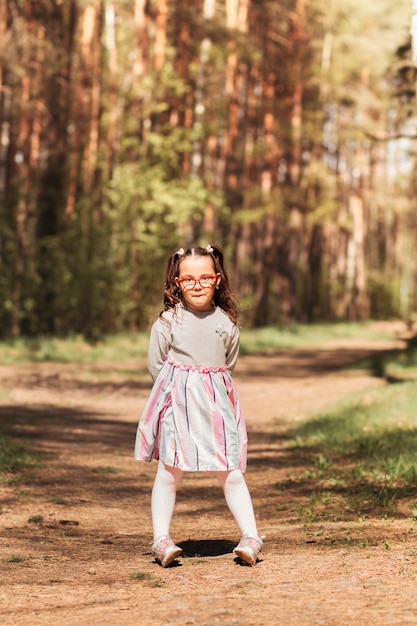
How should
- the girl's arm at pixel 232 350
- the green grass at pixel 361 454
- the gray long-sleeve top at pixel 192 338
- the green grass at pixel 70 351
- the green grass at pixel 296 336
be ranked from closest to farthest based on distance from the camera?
the gray long-sleeve top at pixel 192 338
the girl's arm at pixel 232 350
the green grass at pixel 361 454
the green grass at pixel 70 351
the green grass at pixel 296 336

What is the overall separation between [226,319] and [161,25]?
2694 centimetres

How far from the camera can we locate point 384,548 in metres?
5.52

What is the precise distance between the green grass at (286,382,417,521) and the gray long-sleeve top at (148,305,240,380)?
187cm

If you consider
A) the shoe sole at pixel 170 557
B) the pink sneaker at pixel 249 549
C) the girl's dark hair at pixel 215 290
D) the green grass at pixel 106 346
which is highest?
the girl's dark hair at pixel 215 290

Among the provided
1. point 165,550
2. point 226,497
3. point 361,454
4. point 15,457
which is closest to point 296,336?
point 361,454

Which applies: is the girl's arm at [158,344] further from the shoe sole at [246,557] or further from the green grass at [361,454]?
the green grass at [361,454]

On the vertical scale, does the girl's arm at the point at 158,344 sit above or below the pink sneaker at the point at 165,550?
above

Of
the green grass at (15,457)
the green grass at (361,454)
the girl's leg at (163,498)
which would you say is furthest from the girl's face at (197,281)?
the green grass at (15,457)

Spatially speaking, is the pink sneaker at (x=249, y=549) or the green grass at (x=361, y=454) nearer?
the pink sneaker at (x=249, y=549)

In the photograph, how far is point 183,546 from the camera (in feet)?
19.8

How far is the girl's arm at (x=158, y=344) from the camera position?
561 centimetres

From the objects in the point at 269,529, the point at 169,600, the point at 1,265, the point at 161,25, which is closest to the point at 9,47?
the point at 1,265

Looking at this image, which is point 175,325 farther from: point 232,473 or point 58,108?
point 58,108

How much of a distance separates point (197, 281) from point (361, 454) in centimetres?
459
